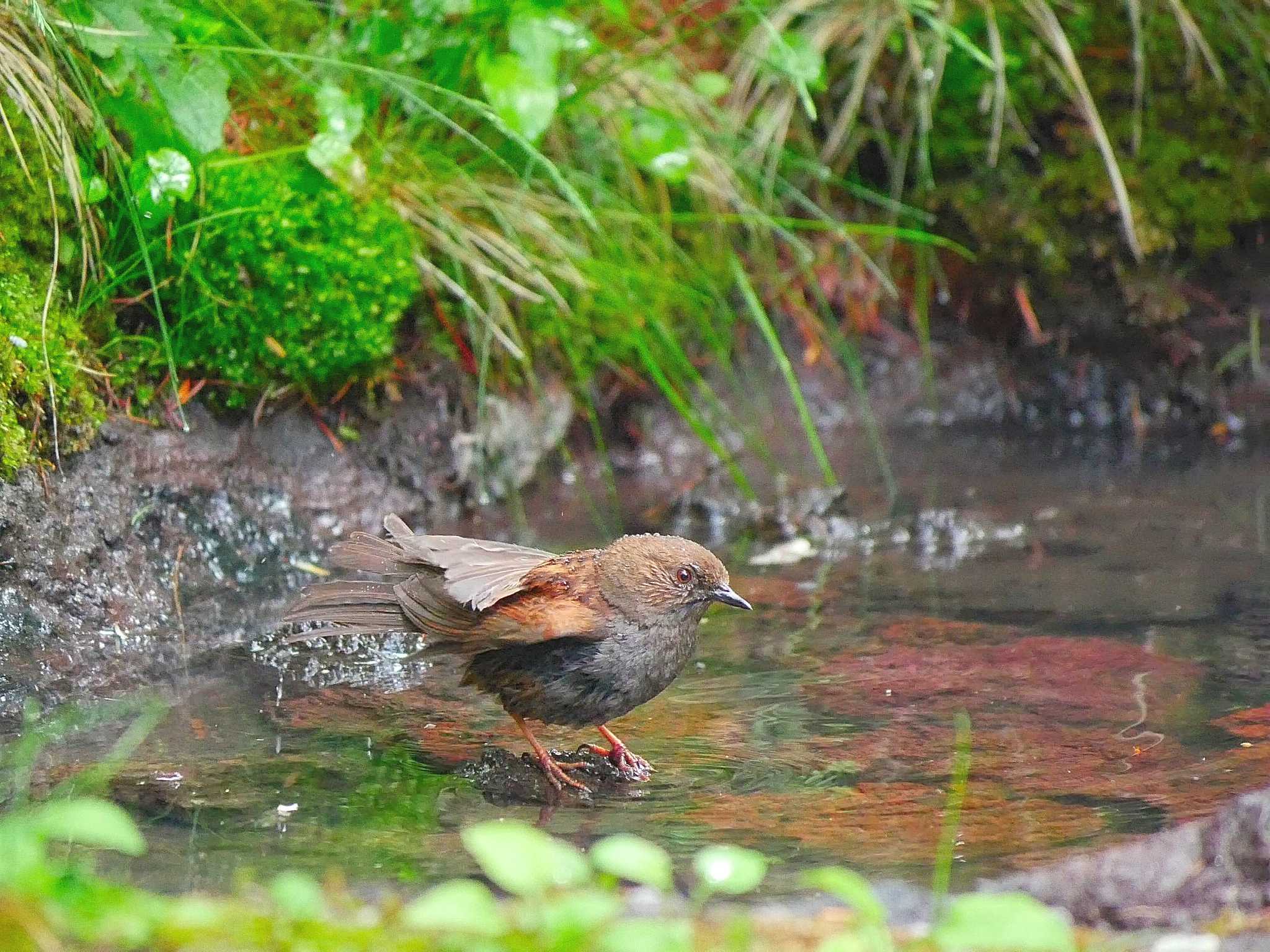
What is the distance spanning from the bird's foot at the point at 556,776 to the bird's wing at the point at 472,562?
0.43 meters

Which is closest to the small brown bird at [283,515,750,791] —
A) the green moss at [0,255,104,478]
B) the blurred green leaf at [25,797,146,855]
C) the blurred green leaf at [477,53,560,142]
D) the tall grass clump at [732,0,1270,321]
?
the green moss at [0,255,104,478]

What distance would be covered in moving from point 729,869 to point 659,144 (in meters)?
4.38

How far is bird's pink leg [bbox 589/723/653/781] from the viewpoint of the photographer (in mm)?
3795

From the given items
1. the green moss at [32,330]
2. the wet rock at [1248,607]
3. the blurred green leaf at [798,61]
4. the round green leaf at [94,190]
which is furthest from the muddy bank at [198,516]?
the wet rock at [1248,607]

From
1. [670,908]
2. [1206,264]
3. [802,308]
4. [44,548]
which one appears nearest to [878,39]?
[802,308]

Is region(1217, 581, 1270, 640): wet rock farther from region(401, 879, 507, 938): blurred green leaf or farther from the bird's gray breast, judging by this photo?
region(401, 879, 507, 938): blurred green leaf

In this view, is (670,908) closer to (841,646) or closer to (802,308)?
(841,646)

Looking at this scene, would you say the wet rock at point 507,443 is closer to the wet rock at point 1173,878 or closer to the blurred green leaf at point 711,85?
the blurred green leaf at point 711,85

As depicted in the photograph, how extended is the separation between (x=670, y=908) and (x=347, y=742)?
1.49 meters

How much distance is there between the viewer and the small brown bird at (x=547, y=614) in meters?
3.86

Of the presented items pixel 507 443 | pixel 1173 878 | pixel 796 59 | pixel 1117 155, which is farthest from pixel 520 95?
pixel 1117 155

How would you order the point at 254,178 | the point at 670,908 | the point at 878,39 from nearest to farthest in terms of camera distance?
the point at 670,908, the point at 254,178, the point at 878,39

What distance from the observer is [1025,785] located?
3467 mm

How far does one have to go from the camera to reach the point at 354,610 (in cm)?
405
